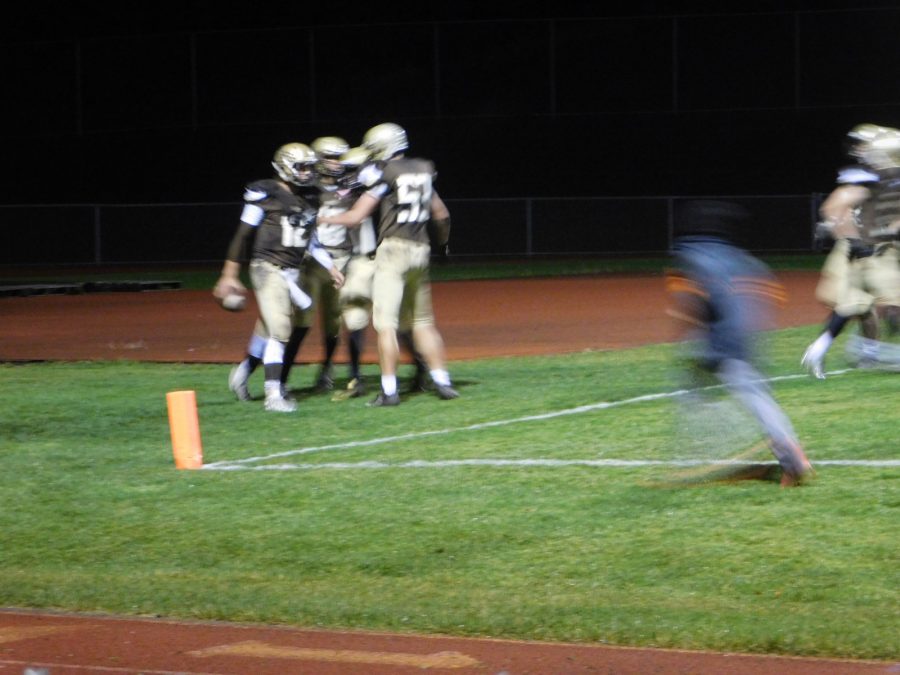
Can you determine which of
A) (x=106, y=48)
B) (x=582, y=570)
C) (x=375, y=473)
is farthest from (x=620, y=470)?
(x=106, y=48)

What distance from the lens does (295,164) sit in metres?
11.9

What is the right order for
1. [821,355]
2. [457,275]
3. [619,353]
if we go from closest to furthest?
[821,355], [619,353], [457,275]

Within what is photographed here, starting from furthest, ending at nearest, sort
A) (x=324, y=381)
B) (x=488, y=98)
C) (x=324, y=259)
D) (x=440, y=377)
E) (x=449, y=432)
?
(x=488, y=98), (x=324, y=381), (x=324, y=259), (x=440, y=377), (x=449, y=432)

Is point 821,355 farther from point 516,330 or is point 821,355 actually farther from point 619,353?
point 516,330

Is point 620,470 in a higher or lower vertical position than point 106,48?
lower

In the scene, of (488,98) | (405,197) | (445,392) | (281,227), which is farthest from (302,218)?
(488,98)

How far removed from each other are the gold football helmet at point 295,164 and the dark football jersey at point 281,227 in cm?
11

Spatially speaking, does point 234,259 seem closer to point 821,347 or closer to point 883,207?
point 821,347

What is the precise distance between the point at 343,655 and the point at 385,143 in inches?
264

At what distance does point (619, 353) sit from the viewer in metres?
15.7

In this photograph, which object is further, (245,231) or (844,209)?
(844,209)

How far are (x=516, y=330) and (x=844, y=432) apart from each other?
32.5 ft

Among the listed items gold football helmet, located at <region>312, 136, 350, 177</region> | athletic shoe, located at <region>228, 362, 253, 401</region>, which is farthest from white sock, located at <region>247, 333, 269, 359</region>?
gold football helmet, located at <region>312, 136, 350, 177</region>

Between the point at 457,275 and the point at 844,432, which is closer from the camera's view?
the point at 844,432
